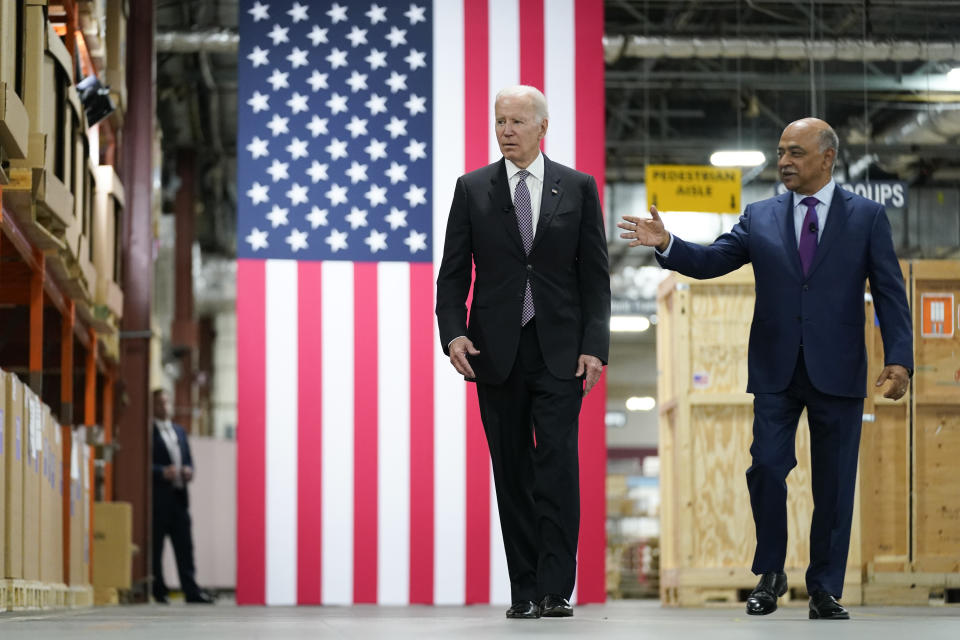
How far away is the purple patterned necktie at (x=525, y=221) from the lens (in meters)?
4.57

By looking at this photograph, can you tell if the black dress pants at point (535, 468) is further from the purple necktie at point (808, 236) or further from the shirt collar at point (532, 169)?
the purple necktie at point (808, 236)

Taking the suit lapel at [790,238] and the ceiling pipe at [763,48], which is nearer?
the suit lapel at [790,238]

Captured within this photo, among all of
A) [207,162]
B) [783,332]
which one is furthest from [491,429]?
[207,162]

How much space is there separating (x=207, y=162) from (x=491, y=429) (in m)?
18.1

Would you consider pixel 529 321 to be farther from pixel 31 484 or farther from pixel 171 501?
pixel 171 501

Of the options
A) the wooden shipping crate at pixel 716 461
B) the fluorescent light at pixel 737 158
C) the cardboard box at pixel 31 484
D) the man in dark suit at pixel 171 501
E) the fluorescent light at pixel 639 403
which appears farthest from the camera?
the fluorescent light at pixel 639 403

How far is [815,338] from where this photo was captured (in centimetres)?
469

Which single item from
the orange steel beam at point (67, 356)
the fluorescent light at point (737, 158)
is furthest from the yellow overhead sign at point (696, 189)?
the orange steel beam at point (67, 356)

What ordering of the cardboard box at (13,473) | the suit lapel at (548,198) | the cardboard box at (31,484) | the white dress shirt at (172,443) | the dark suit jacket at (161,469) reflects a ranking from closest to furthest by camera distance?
the suit lapel at (548,198) < the cardboard box at (13,473) < the cardboard box at (31,484) < the dark suit jacket at (161,469) < the white dress shirt at (172,443)

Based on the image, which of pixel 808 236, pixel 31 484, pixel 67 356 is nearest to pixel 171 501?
pixel 67 356

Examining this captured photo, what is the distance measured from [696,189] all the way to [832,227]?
35.1ft

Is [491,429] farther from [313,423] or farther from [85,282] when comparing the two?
[85,282]

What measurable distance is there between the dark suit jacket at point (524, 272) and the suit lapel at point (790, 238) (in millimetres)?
620

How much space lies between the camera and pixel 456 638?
3246mm
